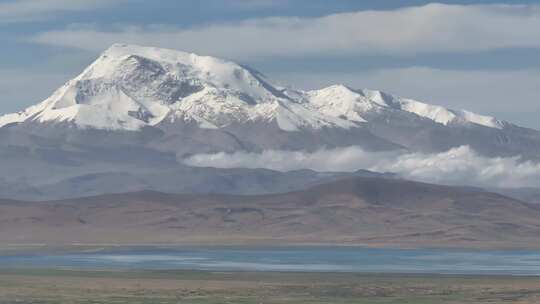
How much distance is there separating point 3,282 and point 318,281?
43.2 metres

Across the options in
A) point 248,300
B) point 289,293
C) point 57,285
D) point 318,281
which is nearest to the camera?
point 248,300

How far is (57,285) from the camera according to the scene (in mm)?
186750

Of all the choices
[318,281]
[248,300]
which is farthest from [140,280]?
[248,300]

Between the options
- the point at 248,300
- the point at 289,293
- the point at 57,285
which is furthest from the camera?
the point at 57,285

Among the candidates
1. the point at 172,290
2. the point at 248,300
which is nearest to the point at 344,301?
the point at 248,300

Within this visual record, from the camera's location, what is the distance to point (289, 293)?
573ft

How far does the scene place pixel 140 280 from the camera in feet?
652

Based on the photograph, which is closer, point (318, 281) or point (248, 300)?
point (248, 300)

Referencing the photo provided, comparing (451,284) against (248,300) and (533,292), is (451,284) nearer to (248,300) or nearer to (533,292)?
(533,292)

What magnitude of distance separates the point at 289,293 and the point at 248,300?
13406 mm

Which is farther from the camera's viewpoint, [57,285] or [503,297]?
[57,285]

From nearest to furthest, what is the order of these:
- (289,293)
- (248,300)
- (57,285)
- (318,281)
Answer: (248,300), (289,293), (57,285), (318,281)

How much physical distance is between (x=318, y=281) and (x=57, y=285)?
36.8m

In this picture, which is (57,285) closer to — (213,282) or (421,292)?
(213,282)
